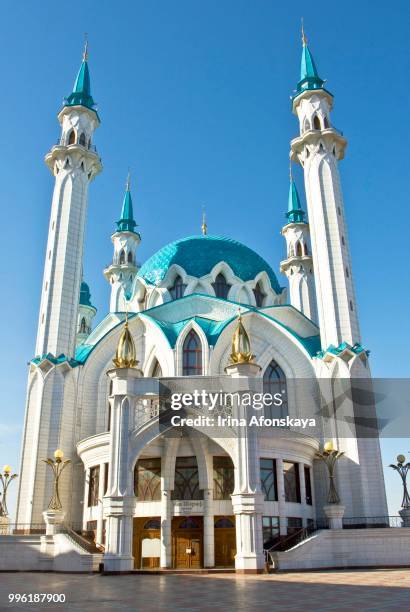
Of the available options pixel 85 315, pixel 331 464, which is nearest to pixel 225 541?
pixel 331 464

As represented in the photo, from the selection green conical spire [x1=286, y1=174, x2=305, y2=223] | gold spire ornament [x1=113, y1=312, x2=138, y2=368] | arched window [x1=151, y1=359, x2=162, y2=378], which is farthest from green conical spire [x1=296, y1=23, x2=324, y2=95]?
gold spire ornament [x1=113, y1=312, x2=138, y2=368]

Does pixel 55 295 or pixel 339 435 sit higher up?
pixel 55 295

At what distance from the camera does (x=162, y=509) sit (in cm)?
2123

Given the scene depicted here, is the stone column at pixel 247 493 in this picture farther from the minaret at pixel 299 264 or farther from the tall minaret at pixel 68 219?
the minaret at pixel 299 264

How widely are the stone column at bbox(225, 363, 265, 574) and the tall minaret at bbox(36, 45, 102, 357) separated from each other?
10977mm

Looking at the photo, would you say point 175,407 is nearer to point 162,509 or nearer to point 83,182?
point 162,509

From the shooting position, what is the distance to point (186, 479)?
22.0m

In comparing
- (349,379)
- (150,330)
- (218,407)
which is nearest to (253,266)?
(150,330)

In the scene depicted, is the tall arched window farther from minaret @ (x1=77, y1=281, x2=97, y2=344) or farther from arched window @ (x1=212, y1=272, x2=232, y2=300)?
minaret @ (x1=77, y1=281, x2=97, y2=344)

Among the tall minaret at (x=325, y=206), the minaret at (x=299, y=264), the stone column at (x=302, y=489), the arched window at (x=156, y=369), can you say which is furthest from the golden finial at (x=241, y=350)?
the minaret at (x=299, y=264)

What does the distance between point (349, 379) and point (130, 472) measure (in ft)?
37.5

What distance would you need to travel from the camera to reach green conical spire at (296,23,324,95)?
34250 millimetres

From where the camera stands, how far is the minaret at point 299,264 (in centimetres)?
3831

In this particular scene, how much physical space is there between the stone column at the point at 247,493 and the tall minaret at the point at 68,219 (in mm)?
10977
